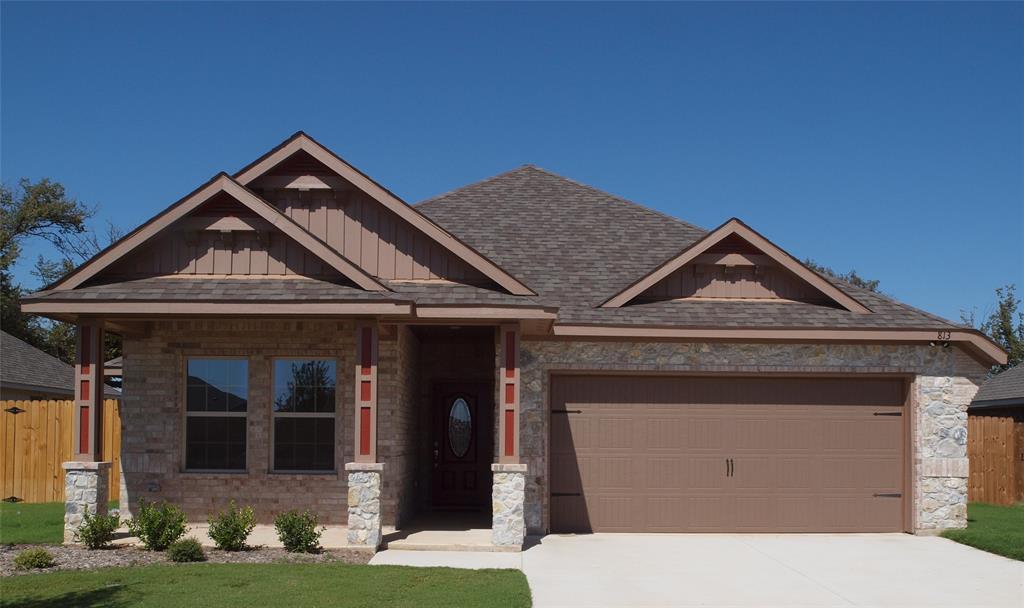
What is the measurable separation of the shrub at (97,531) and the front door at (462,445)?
21.2 ft

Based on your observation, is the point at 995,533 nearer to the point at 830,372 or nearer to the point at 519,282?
the point at 830,372

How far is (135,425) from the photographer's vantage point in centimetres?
1377

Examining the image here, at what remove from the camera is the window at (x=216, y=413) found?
45.2ft

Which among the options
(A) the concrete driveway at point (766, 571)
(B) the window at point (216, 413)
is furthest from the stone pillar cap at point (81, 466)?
(A) the concrete driveway at point (766, 571)

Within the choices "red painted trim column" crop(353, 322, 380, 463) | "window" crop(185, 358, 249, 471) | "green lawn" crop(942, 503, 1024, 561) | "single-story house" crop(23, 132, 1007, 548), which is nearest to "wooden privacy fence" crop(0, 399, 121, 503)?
"window" crop(185, 358, 249, 471)

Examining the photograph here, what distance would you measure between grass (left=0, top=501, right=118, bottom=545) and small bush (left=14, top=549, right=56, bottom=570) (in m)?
1.68

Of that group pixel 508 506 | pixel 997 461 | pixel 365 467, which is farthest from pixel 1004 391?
pixel 365 467

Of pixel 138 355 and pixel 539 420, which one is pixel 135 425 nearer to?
pixel 138 355

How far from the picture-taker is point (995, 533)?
1392 centimetres

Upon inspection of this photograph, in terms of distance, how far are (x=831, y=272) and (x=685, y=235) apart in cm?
4378

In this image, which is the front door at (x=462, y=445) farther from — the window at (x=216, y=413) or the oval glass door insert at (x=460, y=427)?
the window at (x=216, y=413)

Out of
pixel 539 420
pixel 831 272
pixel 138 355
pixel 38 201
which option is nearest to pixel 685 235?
pixel 539 420

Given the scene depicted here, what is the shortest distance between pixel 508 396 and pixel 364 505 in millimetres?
2324

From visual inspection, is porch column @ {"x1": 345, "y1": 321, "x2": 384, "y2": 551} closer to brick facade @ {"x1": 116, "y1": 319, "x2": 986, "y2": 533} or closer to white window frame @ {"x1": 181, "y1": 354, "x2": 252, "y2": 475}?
brick facade @ {"x1": 116, "y1": 319, "x2": 986, "y2": 533}
